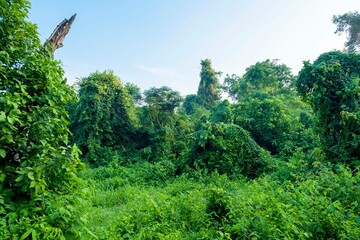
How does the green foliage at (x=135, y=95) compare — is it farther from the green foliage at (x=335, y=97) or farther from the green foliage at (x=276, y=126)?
the green foliage at (x=335, y=97)

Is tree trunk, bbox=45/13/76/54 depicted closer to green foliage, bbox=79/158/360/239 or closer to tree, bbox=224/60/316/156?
green foliage, bbox=79/158/360/239

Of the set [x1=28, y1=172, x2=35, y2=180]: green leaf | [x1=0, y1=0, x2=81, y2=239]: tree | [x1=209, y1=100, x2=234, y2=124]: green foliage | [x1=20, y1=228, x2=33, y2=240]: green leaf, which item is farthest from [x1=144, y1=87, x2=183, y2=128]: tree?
[x1=20, y1=228, x2=33, y2=240]: green leaf

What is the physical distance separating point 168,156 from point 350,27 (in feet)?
40.4

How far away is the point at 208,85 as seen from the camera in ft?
78.3

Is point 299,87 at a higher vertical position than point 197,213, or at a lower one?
higher

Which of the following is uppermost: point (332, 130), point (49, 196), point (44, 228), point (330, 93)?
point (330, 93)

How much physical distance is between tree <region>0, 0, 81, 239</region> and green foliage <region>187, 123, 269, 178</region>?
274 inches

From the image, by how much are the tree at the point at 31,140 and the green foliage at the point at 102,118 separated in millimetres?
9591

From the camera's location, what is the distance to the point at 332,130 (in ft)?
22.5

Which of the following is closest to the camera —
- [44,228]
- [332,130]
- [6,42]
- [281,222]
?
[44,228]

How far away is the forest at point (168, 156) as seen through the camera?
2.14m

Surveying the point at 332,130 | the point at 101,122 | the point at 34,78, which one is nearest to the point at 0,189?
the point at 34,78

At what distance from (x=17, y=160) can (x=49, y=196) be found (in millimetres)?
421

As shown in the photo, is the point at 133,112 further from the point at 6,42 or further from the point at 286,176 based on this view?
the point at 6,42
